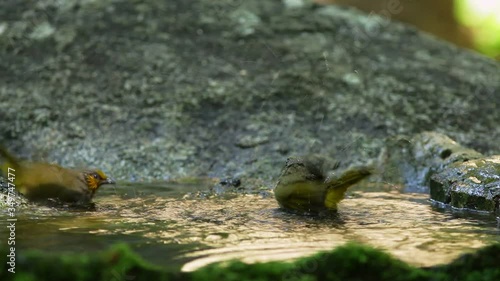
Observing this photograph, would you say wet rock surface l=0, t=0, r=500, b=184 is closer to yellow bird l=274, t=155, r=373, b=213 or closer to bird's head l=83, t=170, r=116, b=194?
bird's head l=83, t=170, r=116, b=194

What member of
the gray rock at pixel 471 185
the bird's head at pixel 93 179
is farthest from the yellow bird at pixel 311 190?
the bird's head at pixel 93 179

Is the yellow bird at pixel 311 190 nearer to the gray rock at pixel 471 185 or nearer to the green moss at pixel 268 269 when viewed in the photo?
the gray rock at pixel 471 185

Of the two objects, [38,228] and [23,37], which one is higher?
[23,37]

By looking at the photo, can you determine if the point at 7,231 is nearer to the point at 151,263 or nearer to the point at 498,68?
the point at 151,263

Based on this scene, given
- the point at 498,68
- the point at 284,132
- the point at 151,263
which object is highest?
the point at 498,68

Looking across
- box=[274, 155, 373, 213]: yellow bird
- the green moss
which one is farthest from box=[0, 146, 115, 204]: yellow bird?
the green moss

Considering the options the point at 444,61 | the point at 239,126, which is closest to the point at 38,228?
the point at 239,126

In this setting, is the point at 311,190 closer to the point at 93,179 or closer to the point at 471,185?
the point at 471,185

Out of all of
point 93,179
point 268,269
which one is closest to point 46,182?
point 93,179
